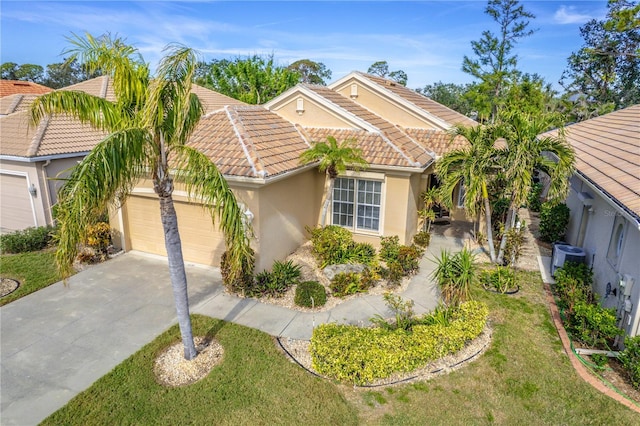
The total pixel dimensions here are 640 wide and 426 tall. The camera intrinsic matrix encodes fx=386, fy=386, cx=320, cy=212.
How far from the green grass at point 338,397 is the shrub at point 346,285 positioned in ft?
9.57

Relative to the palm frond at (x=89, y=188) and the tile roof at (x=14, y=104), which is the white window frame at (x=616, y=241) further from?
the tile roof at (x=14, y=104)

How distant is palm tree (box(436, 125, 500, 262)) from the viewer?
11648 mm

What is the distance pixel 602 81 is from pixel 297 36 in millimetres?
33894

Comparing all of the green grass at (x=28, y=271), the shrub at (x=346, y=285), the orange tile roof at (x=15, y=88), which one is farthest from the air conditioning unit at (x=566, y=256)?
the orange tile roof at (x=15, y=88)

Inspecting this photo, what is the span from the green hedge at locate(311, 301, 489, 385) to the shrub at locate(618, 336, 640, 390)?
2664 millimetres

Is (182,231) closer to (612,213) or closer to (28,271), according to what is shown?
(28,271)

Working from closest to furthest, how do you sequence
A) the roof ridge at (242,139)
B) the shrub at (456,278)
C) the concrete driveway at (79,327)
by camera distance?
the concrete driveway at (79,327) → the shrub at (456,278) → the roof ridge at (242,139)

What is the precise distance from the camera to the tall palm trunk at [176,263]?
7.07 meters

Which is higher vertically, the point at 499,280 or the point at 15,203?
the point at 15,203

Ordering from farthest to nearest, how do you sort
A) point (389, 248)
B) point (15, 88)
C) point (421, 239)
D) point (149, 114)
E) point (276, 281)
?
point (15, 88) < point (421, 239) < point (389, 248) < point (276, 281) < point (149, 114)

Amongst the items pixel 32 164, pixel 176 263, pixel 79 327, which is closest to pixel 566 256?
pixel 176 263

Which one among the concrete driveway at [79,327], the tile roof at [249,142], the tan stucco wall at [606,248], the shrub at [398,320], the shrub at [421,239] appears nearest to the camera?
the concrete driveway at [79,327]

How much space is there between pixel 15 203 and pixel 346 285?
13.9 meters

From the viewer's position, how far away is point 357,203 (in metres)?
14.0
